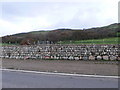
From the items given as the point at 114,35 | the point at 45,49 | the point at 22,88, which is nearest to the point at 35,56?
the point at 45,49

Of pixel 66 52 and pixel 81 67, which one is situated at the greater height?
pixel 66 52

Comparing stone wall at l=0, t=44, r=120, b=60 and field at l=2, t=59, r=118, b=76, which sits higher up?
stone wall at l=0, t=44, r=120, b=60

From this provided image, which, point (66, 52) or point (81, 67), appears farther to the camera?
point (66, 52)

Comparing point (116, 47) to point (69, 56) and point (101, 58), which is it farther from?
point (69, 56)

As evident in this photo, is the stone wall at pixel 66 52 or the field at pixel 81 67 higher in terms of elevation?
the stone wall at pixel 66 52

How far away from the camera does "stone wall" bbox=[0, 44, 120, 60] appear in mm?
16578

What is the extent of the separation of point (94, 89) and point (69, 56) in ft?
37.8

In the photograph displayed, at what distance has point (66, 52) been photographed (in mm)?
18641

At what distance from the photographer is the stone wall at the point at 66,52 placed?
1658cm

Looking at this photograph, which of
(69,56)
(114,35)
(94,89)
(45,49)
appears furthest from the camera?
(114,35)

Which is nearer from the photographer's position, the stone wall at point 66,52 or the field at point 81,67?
the field at point 81,67

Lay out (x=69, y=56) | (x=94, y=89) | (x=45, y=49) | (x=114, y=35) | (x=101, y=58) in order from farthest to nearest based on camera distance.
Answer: (x=114, y=35) → (x=45, y=49) → (x=69, y=56) → (x=101, y=58) → (x=94, y=89)

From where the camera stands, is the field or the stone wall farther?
the stone wall

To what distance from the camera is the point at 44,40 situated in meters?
26.1
